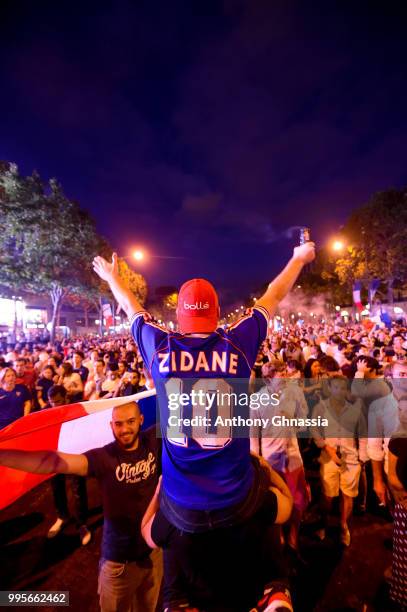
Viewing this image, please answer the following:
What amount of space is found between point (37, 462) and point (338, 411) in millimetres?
4021

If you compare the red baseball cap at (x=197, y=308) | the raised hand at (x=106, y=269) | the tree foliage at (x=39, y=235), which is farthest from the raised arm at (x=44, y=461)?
the tree foliage at (x=39, y=235)

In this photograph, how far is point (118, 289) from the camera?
7.29 ft

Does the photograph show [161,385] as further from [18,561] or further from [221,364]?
[18,561]

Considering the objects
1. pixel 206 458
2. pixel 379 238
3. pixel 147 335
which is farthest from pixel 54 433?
pixel 379 238

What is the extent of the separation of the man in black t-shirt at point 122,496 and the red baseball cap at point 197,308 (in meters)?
1.59

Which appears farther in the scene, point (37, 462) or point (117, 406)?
point (117, 406)

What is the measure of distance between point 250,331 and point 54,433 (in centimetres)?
232

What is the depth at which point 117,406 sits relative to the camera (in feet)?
9.93

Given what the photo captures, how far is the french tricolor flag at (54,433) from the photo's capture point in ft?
8.92

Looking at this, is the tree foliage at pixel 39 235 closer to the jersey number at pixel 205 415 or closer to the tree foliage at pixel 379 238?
the jersey number at pixel 205 415

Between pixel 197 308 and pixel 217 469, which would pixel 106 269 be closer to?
pixel 197 308

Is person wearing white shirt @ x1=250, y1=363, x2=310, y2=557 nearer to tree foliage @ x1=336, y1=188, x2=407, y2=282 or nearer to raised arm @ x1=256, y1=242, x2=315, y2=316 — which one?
raised arm @ x1=256, y1=242, x2=315, y2=316

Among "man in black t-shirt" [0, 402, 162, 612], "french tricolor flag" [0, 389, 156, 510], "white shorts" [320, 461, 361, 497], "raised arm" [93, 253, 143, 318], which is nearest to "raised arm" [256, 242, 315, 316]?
"raised arm" [93, 253, 143, 318]

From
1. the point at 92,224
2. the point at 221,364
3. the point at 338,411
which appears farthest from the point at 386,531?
A: the point at 92,224
